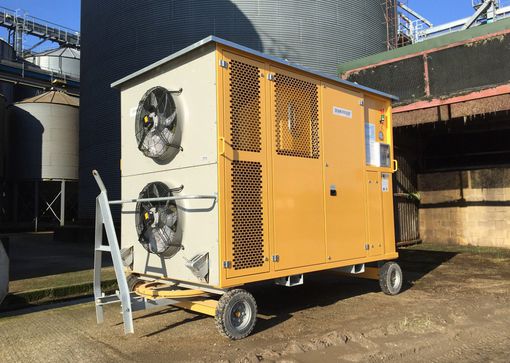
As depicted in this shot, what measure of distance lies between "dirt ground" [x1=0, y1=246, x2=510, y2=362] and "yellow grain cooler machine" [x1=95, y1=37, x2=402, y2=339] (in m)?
0.34

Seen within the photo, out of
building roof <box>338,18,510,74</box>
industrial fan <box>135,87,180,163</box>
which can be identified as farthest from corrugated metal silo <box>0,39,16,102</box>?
industrial fan <box>135,87,180,163</box>

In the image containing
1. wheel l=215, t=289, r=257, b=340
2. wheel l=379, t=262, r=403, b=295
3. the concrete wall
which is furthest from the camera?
the concrete wall

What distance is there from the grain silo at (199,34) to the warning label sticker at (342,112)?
415 inches

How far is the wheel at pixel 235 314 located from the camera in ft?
15.0

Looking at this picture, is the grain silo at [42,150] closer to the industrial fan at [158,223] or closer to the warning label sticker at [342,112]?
the industrial fan at [158,223]

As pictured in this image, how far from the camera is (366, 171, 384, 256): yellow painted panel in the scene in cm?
667

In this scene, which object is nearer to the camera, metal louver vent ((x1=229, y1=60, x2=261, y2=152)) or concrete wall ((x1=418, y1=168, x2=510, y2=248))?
metal louver vent ((x1=229, y1=60, x2=261, y2=152))

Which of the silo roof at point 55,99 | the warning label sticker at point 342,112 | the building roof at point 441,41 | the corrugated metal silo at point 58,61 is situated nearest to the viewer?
the warning label sticker at point 342,112

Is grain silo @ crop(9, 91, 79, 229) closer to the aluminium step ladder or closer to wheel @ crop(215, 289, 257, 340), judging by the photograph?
→ the aluminium step ladder

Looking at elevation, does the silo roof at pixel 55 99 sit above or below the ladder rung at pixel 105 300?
above

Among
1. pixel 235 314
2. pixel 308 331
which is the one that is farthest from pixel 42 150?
pixel 308 331

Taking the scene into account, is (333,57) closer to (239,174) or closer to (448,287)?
(448,287)

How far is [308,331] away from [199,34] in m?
13.2

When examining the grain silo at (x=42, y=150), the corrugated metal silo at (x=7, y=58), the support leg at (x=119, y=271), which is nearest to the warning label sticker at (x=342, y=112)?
the support leg at (x=119, y=271)
